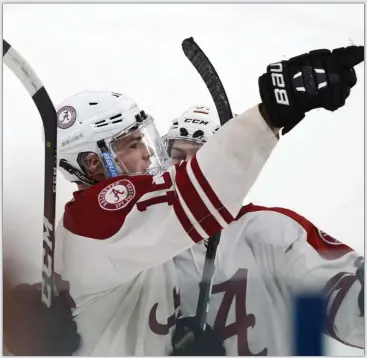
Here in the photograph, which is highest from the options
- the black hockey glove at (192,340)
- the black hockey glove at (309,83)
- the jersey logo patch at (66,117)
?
the black hockey glove at (309,83)

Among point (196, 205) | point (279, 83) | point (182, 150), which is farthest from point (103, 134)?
point (279, 83)

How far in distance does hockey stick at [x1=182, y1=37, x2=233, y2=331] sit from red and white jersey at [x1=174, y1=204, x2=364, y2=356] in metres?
0.01

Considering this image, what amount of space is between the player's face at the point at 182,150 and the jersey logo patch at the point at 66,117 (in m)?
0.23

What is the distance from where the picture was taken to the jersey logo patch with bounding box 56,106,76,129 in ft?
4.09

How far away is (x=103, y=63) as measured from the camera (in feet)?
4.35

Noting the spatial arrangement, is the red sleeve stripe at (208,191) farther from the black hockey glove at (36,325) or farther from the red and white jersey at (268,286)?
the black hockey glove at (36,325)

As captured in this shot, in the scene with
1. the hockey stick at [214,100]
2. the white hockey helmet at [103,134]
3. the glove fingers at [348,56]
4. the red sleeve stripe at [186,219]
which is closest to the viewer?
the glove fingers at [348,56]

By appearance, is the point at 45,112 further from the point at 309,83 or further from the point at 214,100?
the point at 309,83

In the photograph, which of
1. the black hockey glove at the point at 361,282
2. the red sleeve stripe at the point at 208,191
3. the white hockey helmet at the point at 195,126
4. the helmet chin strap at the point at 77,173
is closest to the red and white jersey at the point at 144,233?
the red sleeve stripe at the point at 208,191

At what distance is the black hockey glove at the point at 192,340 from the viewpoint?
1194mm

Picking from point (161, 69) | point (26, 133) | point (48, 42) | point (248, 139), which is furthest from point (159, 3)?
point (248, 139)

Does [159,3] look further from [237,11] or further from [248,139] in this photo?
[248,139]

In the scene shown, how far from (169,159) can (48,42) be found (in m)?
0.36

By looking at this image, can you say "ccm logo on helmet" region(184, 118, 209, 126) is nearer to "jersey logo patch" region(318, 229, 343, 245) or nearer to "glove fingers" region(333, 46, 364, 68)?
"jersey logo patch" region(318, 229, 343, 245)
